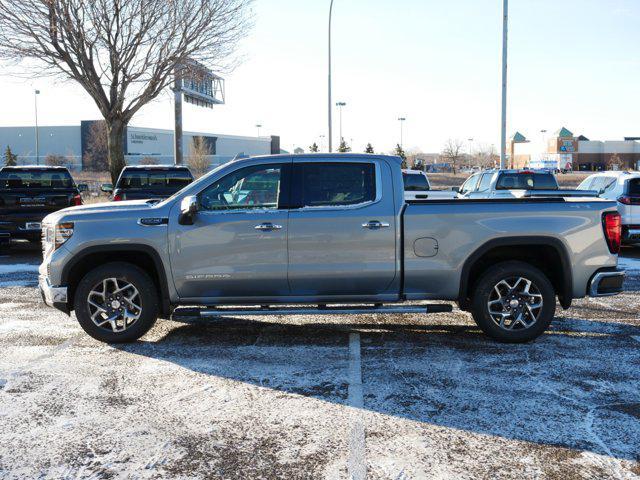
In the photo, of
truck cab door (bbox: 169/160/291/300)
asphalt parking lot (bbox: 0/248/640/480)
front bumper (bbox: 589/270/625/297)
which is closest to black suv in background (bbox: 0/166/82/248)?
asphalt parking lot (bbox: 0/248/640/480)

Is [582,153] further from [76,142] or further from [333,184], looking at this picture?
[333,184]

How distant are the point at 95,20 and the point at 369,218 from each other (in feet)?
56.0

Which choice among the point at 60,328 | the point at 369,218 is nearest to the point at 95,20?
the point at 60,328

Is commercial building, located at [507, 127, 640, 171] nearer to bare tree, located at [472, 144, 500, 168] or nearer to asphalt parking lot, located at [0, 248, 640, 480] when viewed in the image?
bare tree, located at [472, 144, 500, 168]

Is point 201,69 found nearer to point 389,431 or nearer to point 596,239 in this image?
point 596,239

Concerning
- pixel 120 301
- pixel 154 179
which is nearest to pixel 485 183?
pixel 154 179

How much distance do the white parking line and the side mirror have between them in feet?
6.63

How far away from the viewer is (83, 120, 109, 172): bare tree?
89875 millimetres

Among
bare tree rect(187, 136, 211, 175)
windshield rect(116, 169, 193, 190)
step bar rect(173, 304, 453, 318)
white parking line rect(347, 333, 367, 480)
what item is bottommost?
white parking line rect(347, 333, 367, 480)

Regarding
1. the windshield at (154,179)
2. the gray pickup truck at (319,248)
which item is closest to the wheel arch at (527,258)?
the gray pickup truck at (319,248)

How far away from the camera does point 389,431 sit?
4594 millimetres

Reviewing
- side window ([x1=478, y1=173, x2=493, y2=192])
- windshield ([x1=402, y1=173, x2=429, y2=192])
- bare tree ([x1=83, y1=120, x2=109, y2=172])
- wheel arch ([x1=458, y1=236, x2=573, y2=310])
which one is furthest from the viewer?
bare tree ([x1=83, y1=120, x2=109, y2=172])

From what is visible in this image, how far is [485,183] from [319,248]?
11.7m

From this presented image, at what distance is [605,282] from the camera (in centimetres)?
677
